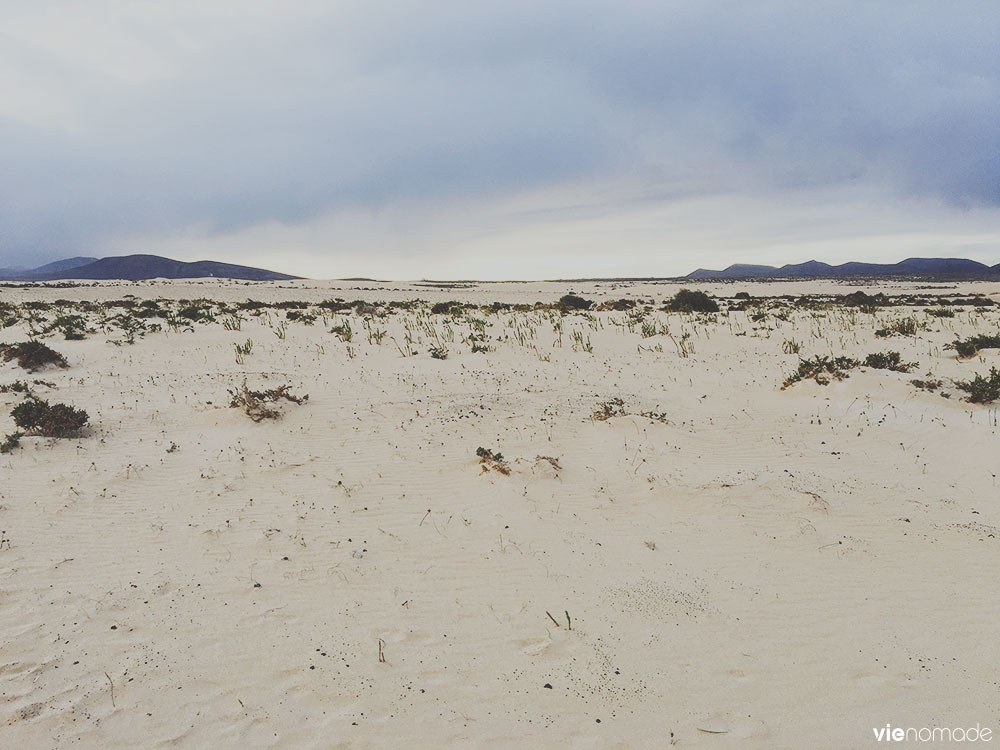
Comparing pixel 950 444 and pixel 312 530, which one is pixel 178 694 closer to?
pixel 312 530

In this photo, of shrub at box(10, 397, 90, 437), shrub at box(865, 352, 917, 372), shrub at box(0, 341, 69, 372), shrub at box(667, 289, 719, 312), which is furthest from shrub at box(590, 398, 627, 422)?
shrub at box(667, 289, 719, 312)

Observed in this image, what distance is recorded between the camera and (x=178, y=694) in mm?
3098

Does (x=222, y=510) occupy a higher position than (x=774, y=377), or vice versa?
(x=774, y=377)

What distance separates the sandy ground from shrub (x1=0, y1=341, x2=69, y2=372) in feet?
5.70

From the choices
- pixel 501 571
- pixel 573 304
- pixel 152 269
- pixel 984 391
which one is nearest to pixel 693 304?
pixel 573 304

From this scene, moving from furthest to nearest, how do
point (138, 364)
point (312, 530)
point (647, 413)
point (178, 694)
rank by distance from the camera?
1. point (138, 364)
2. point (647, 413)
3. point (312, 530)
4. point (178, 694)

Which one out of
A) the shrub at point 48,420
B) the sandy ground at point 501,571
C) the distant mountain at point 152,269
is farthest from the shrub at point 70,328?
the distant mountain at point 152,269

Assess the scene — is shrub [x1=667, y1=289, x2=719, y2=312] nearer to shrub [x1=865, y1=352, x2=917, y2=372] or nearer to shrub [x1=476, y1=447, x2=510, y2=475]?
shrub [x1=865, y1=352, x2=917, y2=372]

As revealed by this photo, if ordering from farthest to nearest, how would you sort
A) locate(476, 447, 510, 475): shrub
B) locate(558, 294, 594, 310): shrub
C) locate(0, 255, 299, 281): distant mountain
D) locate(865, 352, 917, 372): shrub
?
locate(0, 255, 299, 281): distant mountain
locate(558, 294, 594, 310): shrub
locate(865, 352, 917, 372): shrub
locate(476, 447, 510, 475): shrub

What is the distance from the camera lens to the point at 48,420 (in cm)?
696

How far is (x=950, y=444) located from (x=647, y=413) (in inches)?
151

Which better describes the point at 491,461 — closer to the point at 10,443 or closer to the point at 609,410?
the point at 609,410

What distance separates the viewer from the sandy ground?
3.02m

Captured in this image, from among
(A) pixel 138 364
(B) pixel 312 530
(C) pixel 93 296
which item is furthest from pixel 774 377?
(C) pixel 93 296
